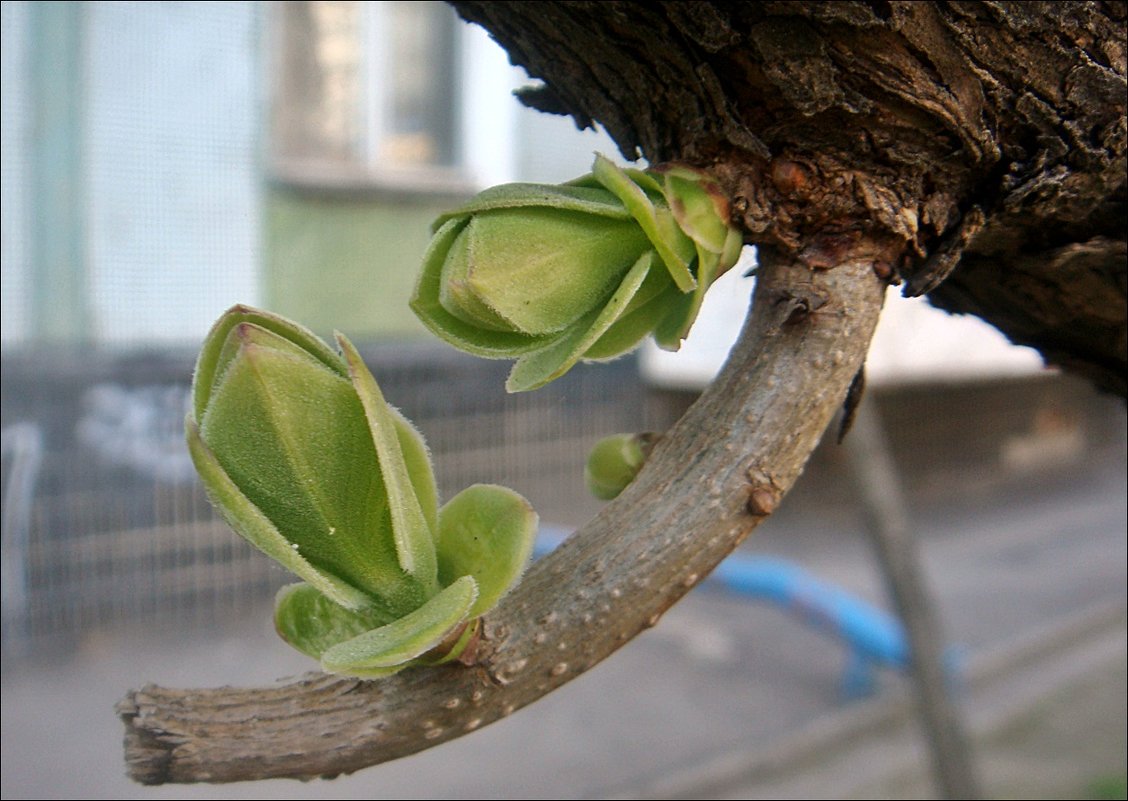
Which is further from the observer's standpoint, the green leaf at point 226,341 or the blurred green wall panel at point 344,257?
the blurred green wall panel at point 344,257

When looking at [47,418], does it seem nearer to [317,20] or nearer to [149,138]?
[149,138]

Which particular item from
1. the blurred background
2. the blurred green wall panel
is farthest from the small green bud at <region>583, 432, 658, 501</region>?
the blurred green wall panel

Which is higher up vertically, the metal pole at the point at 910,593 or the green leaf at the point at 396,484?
the green leaf at the point at 396,484

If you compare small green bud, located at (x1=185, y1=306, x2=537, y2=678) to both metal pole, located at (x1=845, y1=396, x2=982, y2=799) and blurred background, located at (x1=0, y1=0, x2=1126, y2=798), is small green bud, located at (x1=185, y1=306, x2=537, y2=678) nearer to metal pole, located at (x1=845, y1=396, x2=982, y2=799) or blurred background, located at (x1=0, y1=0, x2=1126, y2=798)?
blurred background, located at (x1=0, y1=0, x2=1126, y2=798)

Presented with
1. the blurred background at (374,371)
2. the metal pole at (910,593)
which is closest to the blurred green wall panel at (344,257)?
the blurred background at (374,371)

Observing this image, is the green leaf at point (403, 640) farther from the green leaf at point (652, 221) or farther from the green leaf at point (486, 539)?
the green leaf at point (652, 221)

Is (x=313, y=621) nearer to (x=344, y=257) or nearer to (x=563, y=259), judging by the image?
(x=563, y=259)
